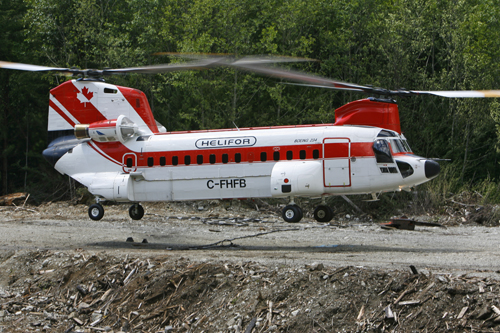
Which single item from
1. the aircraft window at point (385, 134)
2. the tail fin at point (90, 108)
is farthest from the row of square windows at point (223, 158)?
the aircraft window at point (385, 134)

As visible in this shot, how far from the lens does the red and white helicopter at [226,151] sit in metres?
16.3

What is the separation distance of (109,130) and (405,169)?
9771 millimetres

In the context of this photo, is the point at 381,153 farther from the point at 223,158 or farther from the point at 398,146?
the point at 223,158

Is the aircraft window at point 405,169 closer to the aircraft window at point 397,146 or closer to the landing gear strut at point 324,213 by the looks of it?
the aircraft window at point 397,146

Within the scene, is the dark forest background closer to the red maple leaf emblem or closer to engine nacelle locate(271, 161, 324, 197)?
the red maple leaf emblem

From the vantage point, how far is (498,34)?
33.6 m

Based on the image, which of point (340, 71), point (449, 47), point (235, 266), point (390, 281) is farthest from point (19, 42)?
point (390, 281)

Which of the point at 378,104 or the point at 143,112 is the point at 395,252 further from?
the point at 143,112

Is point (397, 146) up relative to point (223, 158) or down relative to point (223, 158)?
up

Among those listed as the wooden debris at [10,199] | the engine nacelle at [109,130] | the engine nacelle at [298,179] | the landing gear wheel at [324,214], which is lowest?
the wooden debris at [10,199]

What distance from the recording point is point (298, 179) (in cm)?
1625

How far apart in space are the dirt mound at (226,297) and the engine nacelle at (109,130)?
15.9 ft

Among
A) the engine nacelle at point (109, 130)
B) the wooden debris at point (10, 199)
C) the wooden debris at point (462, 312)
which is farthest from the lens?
the wooden debris at point (10, 199)

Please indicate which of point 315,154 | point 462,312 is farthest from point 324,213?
point 462,312
